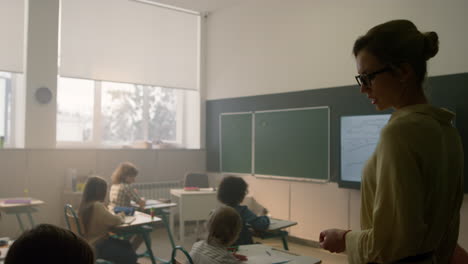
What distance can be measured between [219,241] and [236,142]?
13.6ft

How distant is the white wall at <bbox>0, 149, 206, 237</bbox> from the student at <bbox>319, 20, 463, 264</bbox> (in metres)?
5.31

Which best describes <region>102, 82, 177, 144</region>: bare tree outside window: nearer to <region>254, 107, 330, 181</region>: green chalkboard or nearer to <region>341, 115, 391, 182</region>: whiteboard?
<region>254, 107, 330, 181</region>: green chalkboard

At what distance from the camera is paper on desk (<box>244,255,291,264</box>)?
229 centimetres

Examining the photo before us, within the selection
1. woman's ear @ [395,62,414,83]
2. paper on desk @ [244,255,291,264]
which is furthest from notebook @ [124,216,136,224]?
woman's ear @ [395,62,414,83]

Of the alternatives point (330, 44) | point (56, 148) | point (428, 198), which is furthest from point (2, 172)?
point (428, 198)

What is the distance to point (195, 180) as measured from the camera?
19.8ft

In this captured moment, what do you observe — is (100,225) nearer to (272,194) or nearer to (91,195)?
(91,195)

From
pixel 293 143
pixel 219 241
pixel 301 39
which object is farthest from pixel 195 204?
pixel 219 241

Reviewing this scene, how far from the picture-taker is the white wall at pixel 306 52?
13.9ft

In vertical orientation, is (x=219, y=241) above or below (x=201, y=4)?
below

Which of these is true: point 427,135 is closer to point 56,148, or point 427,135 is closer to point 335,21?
point 335,21

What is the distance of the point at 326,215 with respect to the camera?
5180 millimetres

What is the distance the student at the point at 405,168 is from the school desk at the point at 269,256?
1393 mm

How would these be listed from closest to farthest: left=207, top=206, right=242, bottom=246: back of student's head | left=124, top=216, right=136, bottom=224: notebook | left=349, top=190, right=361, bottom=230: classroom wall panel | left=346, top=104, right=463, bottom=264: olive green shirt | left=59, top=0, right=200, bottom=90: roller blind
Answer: left=346, top=104, right=463, bottom=264: olive green shirt → left=207, top=206, right=242, bottom=246: back of student's head → left=124, top=216, right=136, bottom=224: notebook → left=349, top=190, right=361, bottom=230: classroom wall panel → left=59, top=0, right=200, bottom=90: roller blind
